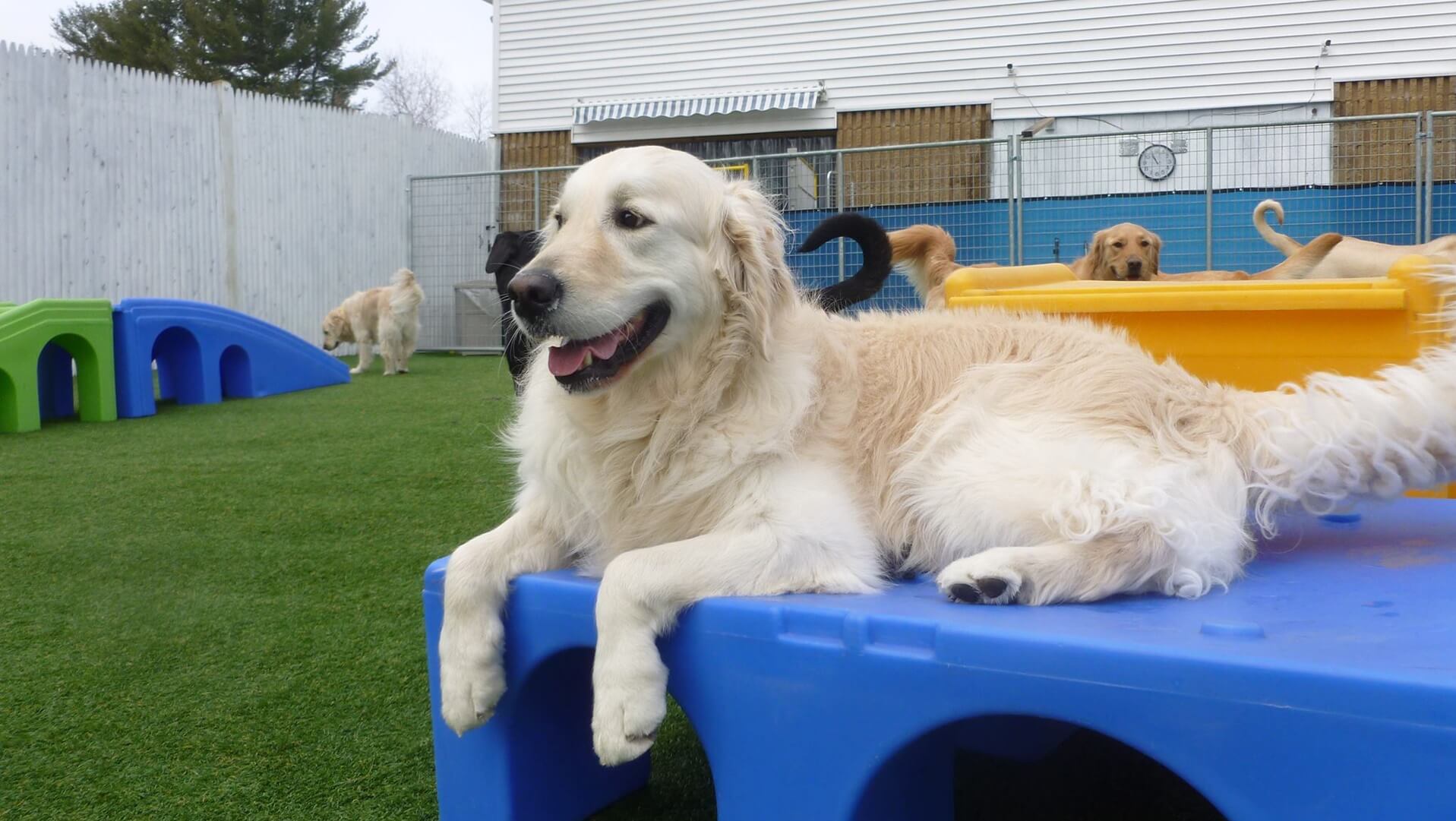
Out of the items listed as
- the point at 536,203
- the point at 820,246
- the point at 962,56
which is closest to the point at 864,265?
the point at 820,246

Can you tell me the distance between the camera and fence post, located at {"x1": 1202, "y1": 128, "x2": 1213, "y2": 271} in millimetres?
9745

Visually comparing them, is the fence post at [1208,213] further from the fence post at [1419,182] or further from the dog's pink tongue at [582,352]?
the dog's pink tongue at [582,352]

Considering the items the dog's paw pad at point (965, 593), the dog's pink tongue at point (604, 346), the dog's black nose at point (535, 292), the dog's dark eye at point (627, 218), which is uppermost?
the dog's dark eye at point (627, 218)

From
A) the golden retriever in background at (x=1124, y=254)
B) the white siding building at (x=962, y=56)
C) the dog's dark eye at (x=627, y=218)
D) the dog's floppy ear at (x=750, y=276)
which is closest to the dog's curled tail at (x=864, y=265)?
the dog's floppy ear at (x=750, y=276)

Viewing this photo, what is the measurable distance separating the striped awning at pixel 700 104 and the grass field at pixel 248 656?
9.79m

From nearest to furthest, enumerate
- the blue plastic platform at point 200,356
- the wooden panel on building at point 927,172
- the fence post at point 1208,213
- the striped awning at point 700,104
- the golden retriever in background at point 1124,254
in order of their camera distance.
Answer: the blue plastic platform at point 200,356 < the golden retriever in background at point 1124,254 < the fence post at point 1208,213 < the wooden panel on building at point 927,172 < the striped awning at point 700,104

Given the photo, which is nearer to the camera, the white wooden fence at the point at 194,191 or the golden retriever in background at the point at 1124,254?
the golden retriever in background at the point at 1124,254

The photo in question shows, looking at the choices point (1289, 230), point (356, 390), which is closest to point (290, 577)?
point (356, 390)

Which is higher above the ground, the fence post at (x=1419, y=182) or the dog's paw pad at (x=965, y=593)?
the fence post at (x=1419, y=182)

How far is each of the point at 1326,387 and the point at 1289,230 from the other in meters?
10.4

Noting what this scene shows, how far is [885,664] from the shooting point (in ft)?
4.64

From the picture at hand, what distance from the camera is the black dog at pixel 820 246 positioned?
8.75ft

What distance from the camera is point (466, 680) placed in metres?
1.68

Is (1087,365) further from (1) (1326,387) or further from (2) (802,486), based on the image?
(2) (802,486)
